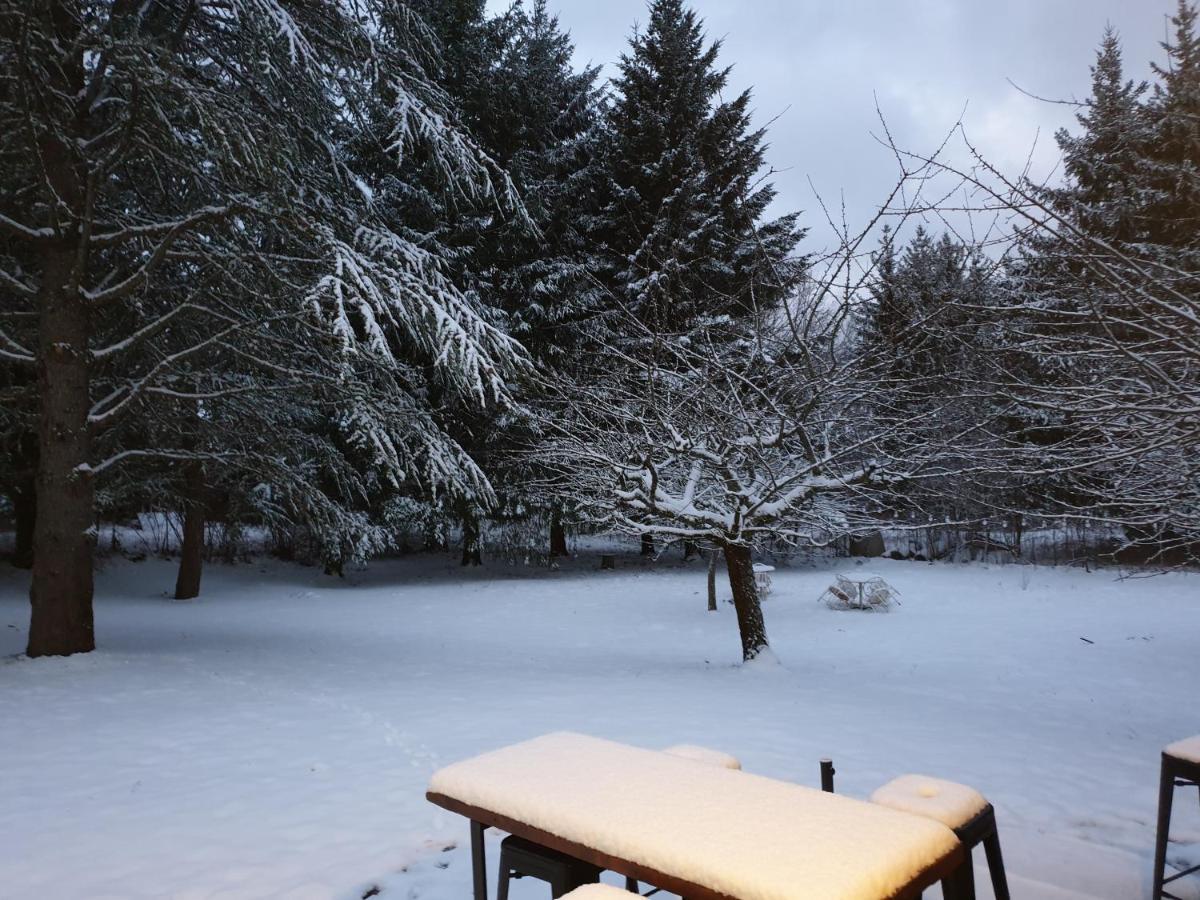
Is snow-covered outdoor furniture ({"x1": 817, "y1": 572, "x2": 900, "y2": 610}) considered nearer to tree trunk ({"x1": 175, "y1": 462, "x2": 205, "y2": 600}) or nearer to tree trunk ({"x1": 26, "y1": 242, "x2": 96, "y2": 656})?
tree trunk ({"x1": 26, "y1": 242, "x2": 96, "y2": 656})

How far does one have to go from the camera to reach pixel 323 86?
8031mm

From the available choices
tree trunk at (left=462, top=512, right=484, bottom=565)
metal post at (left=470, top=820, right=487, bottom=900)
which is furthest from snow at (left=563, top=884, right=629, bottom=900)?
tree trunk at (left=462, top=512, right=484, bottom=565)

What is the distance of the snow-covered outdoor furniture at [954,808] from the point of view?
2.12 metres

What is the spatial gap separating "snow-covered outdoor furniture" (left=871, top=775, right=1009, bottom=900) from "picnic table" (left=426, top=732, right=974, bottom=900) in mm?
138

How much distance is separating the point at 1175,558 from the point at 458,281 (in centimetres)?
1890

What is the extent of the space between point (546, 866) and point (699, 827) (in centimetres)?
59

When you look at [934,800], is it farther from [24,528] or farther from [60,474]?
[24,528]

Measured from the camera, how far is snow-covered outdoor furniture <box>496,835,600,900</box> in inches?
86.0

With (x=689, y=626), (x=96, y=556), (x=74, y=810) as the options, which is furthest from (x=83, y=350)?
(x=96, y=556)

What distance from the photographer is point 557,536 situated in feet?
68.5

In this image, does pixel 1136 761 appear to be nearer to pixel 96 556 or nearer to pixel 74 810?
pixel 74 810

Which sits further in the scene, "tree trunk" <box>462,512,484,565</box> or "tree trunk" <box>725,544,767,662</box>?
"tree trunk" <box>462,512,484,565</box>

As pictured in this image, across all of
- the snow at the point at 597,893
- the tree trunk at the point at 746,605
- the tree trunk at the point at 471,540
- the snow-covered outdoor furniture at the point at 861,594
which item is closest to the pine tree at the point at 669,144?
the tree trunk at the point at 471,540

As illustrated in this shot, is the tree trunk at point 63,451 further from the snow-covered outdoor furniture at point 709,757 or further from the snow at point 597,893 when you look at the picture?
the snow at point 597,893
